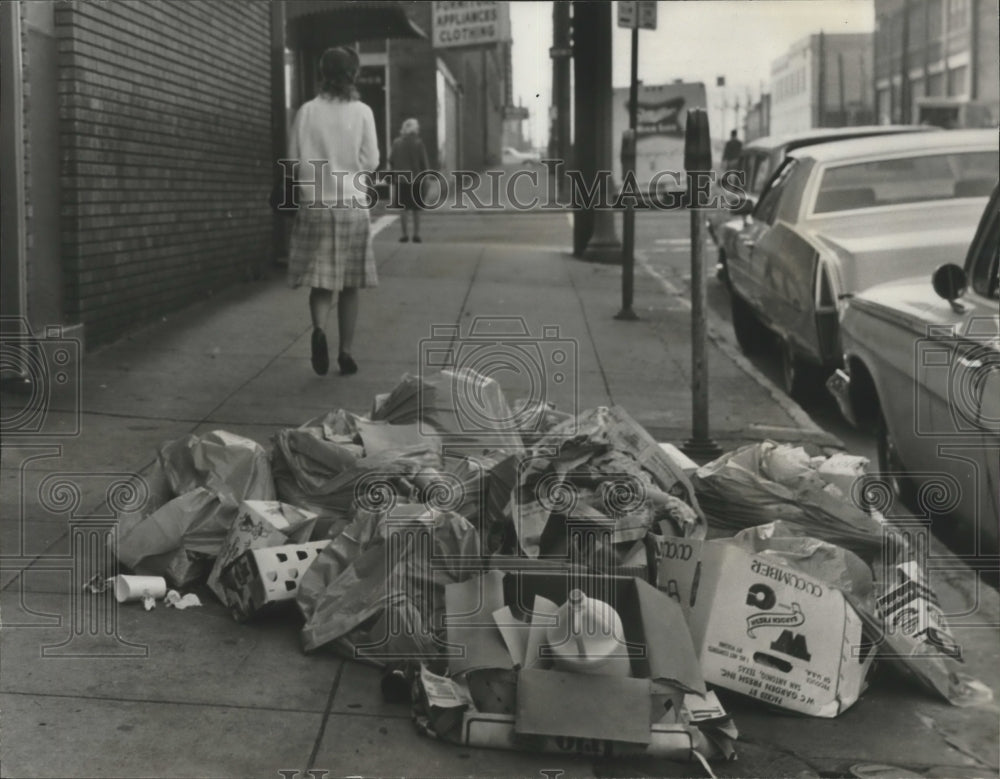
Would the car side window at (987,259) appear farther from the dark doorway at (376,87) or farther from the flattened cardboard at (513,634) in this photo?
the dark doorway at (376,87)

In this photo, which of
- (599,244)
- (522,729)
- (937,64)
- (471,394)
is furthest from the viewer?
(937,64)

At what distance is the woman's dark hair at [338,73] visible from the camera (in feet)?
25.5

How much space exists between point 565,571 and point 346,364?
180 inches

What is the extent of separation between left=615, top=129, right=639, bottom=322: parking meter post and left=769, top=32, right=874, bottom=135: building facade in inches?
1250

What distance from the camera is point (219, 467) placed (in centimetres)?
485

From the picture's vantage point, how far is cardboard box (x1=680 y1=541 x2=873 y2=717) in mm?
3867

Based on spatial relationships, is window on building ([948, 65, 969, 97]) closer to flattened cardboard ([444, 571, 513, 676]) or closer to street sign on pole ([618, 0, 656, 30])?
street sign on pole ([618, 0, 656, 30])

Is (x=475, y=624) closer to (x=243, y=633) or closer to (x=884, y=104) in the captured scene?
(x=243, y=633)

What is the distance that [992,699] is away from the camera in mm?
4062

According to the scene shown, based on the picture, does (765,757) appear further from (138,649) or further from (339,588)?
(138,649)

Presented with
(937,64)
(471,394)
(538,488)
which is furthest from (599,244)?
(937,64)

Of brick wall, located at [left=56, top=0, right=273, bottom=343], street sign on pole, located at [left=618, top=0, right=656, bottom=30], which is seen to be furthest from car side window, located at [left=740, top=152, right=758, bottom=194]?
brick wall, located at [left=56, top=0, right=273, bottom=343]

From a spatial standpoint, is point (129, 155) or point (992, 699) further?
point (129, 155)

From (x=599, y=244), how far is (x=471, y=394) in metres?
11.6
